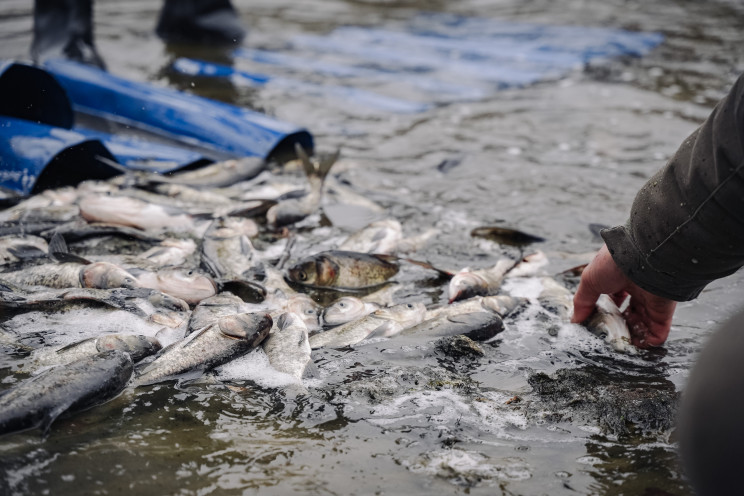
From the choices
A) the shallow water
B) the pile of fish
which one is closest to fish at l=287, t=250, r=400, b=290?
the pile of fish

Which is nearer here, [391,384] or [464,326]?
[391,384]

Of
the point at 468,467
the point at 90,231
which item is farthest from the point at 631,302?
the point at 90,231

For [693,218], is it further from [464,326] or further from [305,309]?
[305,309]

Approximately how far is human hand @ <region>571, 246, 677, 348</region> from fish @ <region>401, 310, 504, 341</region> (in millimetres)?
458

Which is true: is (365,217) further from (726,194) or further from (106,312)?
(726,194)

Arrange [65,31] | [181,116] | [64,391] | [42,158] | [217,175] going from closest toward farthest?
1. [64,391]
2. [42,158]
3. [217,175]
4. [181,116]
5. [65,31]

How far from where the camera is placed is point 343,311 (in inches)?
145

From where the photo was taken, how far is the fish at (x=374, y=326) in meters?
3.44

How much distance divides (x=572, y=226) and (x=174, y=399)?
3.52m

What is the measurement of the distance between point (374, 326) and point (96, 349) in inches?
55.2

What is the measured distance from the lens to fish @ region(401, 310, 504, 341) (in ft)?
11.4

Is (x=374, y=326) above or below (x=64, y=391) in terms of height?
below

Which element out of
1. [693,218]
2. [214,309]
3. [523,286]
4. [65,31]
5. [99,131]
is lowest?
[523,286]

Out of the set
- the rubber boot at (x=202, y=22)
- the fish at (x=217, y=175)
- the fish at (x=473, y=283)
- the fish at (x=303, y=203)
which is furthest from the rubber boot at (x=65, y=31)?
the fish at (x=473, y=283)
